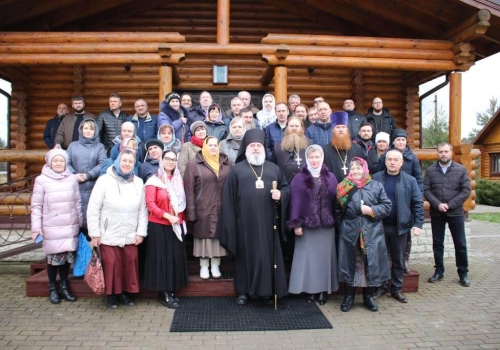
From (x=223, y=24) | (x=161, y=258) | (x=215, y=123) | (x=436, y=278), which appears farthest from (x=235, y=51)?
(x=436, y=278)

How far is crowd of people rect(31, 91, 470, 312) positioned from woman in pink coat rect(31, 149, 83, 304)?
0.01 meters

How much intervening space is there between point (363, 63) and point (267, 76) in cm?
198

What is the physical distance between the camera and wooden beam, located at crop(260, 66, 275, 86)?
26.8 feet

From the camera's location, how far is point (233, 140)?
561 cm

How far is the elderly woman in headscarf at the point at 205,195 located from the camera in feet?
16.8

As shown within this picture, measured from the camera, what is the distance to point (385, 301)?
207 inches

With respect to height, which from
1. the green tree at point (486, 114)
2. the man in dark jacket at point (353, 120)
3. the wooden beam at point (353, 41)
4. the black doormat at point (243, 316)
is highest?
the green tree at point (486, 114)

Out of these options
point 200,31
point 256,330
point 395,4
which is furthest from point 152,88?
point 256,330

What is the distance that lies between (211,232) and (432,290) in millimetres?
3201

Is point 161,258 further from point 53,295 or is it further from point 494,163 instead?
point 494,163

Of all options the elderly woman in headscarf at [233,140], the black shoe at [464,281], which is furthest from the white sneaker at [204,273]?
the black shoe at [464,281]

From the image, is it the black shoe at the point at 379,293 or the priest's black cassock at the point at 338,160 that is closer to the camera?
the black shoe at the point at 379,293

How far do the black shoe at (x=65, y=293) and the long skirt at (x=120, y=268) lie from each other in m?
0.70

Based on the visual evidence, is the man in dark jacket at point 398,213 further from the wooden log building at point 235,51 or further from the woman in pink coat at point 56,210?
the woman in pink coat at point 56,210
